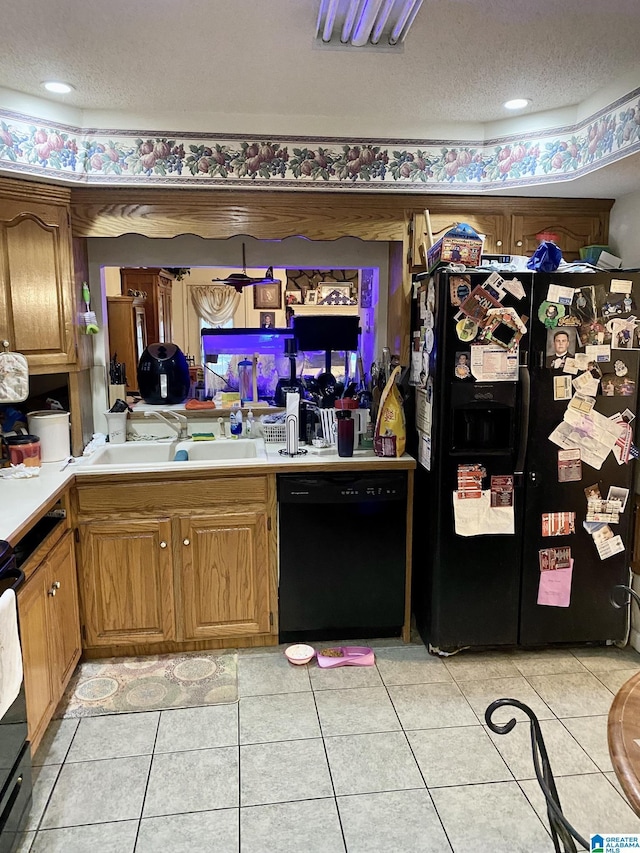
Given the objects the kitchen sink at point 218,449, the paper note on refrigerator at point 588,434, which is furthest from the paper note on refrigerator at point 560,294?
the kitchen sink at point 218,449

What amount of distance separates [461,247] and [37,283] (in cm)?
186

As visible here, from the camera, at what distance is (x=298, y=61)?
2.18 meters

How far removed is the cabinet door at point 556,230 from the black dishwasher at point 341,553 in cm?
131

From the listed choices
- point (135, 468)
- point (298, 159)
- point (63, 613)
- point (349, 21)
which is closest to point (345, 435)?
point (135, 468)

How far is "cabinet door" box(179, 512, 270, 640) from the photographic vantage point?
9.30 feet

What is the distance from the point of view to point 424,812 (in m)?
1.98

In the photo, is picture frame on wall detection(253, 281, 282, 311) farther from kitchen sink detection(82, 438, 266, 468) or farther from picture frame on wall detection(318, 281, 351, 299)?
kitchen sink detection(82, 438, 266, 468)

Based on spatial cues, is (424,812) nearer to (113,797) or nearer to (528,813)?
(528,813)

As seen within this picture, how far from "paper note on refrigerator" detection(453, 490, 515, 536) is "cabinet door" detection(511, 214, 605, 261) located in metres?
1.29

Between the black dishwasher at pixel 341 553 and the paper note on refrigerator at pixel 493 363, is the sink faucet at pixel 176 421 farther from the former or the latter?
the paper note on refrigerator at pixel 493 363

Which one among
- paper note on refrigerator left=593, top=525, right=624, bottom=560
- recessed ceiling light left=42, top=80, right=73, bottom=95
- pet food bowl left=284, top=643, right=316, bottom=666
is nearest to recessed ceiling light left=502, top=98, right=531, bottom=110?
recessed ceiling light left=42, top=80, right=73, bottom=95

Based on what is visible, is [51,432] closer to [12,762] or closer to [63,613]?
[63,613]

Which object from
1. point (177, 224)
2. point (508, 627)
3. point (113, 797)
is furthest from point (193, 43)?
point (508, 627)

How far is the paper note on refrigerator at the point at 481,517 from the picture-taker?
9.00 feet
